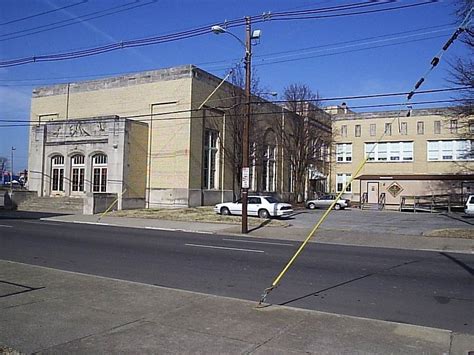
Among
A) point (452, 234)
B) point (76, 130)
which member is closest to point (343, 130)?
point (76, 130)

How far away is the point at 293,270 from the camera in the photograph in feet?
38.2

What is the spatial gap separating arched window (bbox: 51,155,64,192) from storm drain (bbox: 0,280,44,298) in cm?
3320

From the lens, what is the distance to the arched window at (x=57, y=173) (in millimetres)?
40281

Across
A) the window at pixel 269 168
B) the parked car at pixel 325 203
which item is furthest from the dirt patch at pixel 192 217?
the window at pixel 269 168

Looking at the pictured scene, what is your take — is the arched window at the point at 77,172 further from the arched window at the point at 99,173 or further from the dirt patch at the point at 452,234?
the dirt patch at the point at 452,234

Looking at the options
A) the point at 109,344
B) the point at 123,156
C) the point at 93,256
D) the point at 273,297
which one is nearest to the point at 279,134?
the point at 123,156

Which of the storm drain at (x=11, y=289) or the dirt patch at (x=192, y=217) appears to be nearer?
the storm drain at (x=11, y=289)

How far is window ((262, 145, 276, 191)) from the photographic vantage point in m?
49.6

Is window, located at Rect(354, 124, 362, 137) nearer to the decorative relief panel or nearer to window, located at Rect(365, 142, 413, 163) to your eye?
window, located at Rect(365, 142, 413, 163)

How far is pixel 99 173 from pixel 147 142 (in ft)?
14.8

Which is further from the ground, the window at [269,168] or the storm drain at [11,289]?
the window at [269,168]

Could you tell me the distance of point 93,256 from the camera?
43.1 feet

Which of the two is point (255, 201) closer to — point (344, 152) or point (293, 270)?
point (293, 270)

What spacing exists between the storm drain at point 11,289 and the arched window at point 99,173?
29.5m
